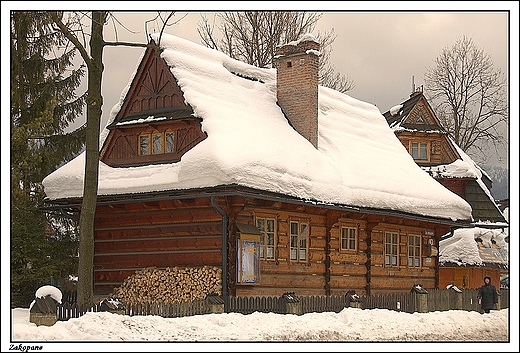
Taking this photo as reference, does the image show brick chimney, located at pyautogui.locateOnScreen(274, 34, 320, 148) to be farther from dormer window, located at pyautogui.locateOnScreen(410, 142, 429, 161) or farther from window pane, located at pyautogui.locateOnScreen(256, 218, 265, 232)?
dormer window, located at pyautogui.locateOnScreen(410, 142, 429, 161)

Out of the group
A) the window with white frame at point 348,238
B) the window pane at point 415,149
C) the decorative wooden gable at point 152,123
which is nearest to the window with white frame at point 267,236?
the decorative wooden gable at point 152,123

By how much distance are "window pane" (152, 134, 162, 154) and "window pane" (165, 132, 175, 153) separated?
0.91ft

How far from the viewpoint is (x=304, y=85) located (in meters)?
25.5

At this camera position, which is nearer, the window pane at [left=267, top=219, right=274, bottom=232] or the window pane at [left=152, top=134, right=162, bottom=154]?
the window pane at [left=267, top=219, right=274, bottom=232]

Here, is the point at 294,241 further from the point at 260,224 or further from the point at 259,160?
the point at 259,160

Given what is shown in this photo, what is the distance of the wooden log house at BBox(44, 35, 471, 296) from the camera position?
2086 centimetres


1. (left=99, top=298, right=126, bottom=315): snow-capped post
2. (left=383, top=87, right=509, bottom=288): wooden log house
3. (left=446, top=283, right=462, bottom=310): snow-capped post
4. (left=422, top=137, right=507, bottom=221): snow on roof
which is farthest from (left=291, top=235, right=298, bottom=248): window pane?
(left=422, top=137, right=507, bottom=221): snow on roof

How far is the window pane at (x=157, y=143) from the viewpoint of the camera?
77.0ft

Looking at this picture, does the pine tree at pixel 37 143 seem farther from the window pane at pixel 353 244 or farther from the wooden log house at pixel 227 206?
the window pane at pixel 353 244

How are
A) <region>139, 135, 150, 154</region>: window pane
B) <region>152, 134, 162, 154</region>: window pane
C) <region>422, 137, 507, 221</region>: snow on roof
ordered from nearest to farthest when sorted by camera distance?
<region>152, 134, 162, 154</region>: window pane
<region>139, 135, 150, 154</region>: window pane
<region>422, 137, 507, 221</region>: snow on roof

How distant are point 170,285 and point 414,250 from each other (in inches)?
422

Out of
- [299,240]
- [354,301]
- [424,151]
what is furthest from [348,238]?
[424,151]


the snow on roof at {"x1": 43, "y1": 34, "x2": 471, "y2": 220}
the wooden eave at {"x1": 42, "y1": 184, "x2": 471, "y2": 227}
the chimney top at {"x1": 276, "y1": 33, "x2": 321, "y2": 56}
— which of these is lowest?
the wooden eave at {"x1": 42, "y1": 184, "x2": 471, "y2": 227}

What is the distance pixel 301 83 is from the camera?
25.7m
